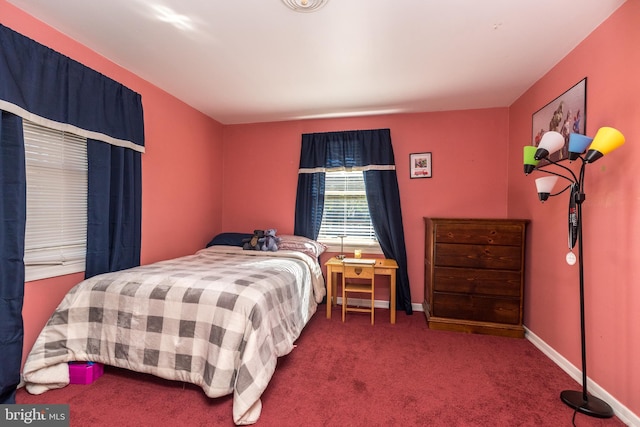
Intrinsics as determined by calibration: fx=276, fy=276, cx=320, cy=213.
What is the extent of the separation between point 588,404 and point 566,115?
1962 mm

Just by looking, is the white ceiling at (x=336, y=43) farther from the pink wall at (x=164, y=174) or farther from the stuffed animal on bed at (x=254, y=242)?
the stuffed animal on bed at (x=254, y=242)

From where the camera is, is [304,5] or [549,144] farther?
[549,144]

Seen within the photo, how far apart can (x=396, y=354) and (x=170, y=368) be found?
1.69m

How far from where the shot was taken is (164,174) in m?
2.89

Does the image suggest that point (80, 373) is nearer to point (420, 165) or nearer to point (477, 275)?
point (477, 275)

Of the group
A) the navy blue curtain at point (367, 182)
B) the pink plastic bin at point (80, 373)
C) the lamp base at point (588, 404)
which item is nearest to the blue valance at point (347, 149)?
the navy blue curtain at point (367, 182)

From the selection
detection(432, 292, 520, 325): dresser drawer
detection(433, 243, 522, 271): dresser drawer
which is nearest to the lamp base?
detection(432, 292, 520, 325): dresser drawer

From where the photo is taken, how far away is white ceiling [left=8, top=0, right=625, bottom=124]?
1701 mm

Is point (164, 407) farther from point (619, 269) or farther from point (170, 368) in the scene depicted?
point (619, 269)

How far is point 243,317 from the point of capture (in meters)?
1.64

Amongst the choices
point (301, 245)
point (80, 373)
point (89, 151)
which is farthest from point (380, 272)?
point (89, 151)

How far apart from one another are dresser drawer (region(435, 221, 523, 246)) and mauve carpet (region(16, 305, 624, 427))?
931 mm

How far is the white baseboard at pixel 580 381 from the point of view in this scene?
5.07 ft

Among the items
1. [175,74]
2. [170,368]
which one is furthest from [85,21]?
[170,368]
